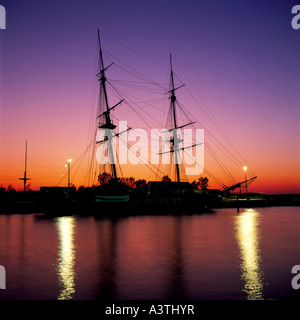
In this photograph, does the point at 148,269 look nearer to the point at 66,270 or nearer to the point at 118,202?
the point at 66,270

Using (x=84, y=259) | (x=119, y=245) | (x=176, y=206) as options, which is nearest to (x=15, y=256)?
(x=84, y=259)

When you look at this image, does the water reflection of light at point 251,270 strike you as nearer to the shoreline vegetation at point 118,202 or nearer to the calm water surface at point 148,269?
the calm water surface at point 148,269

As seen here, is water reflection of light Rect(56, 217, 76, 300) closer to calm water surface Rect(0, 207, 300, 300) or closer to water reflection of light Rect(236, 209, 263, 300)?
calm water surface Rect(0, 207, 300, 300)

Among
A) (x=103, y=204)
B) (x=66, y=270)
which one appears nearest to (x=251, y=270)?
(x=66, y=270)

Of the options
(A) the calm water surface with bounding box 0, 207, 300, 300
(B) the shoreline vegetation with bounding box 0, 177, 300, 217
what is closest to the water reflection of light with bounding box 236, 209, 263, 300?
(A) the calm water surface with bounding box 0, 207, 300, 300

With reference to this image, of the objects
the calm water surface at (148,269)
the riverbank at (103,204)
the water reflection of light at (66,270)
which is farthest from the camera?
the riverbank at (103,204)

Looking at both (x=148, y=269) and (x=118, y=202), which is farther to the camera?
(x=118, y=202)

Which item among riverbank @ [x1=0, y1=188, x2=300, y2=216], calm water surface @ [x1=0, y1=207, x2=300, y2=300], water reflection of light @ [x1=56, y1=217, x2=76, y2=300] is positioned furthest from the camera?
riverbank @ [x1=0, y1=188, x2=300, y2=216]

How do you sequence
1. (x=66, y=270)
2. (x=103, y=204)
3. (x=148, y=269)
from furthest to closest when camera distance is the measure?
(x=103, y=204), (x=148, y=269), (x=66, y=270)

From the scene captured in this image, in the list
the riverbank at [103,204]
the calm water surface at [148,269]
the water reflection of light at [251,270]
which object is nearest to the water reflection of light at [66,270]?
the calm water surface at [148,269]

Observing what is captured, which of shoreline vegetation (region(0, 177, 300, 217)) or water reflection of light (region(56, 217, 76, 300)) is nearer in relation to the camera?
water reflection of light (region(56, 217, 76, 300))
